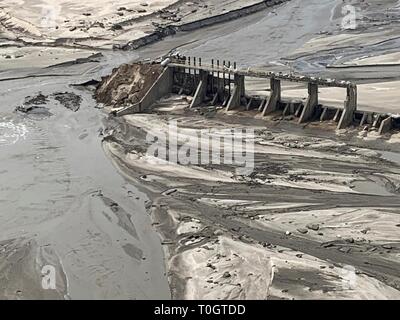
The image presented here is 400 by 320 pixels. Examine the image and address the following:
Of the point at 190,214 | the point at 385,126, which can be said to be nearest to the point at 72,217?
the point at 190,214

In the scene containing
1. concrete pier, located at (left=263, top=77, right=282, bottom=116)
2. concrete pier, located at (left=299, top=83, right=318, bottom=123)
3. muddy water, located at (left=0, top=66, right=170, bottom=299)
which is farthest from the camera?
concrete pier, located at (left=263, top=77, right=282, bottom=116)

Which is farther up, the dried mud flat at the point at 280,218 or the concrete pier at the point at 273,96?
the concrete pier at the point at 273,96

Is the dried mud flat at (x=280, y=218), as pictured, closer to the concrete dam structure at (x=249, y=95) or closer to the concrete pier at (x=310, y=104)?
the concrete pier at (x=310, y=104)

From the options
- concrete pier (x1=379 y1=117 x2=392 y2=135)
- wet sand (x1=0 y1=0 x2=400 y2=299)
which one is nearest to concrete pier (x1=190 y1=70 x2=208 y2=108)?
wet sand (x1=0 y1=0 x2=400 y2=299)

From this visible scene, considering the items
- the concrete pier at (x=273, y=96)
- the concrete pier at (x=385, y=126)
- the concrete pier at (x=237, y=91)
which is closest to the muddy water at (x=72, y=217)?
the concrete pier at (x=237, y=91)

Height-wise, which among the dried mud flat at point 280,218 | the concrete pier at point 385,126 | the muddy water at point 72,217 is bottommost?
the muddy water at point 72,217

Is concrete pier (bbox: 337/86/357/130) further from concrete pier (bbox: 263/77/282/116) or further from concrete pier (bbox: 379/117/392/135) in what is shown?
concrete pier (bbox: 263/77/282/116)
